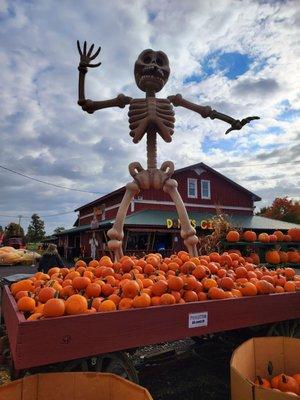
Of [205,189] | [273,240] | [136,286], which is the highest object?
[205,189]

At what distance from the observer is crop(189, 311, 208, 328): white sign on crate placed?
10.7 ft

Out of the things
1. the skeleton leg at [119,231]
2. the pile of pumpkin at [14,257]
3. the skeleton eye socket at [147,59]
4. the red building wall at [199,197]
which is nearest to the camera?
the skeleton leg at [119,231]

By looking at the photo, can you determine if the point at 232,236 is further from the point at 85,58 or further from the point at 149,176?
the point at 85,58

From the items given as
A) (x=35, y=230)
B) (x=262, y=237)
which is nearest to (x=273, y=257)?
(x=262, y=237)

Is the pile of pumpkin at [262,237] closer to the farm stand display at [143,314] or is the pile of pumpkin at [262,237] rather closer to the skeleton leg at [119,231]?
the farm stand display at [143,314]

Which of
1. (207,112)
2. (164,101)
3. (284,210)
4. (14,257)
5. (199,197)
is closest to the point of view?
(164,101)

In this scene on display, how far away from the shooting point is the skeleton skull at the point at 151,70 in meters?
6.90

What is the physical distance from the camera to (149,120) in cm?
667

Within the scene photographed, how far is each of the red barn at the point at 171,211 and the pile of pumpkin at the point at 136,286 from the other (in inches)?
615

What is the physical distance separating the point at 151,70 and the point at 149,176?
2.33 m

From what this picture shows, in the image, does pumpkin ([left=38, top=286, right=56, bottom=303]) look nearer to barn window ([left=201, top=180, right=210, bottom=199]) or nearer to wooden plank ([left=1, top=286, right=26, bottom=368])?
wooden plank ([left=1, top=286, right=26, bottom=368])

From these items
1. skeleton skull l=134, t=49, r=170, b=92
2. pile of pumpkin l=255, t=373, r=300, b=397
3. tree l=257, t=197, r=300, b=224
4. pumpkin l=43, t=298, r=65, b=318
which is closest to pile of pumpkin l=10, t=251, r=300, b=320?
pumpkin l=43, t=298, r=65, b=318

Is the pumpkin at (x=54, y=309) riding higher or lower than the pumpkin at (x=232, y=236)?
lower

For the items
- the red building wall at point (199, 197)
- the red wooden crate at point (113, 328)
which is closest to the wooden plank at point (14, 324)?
the red wooden crate at point (113, 328)
